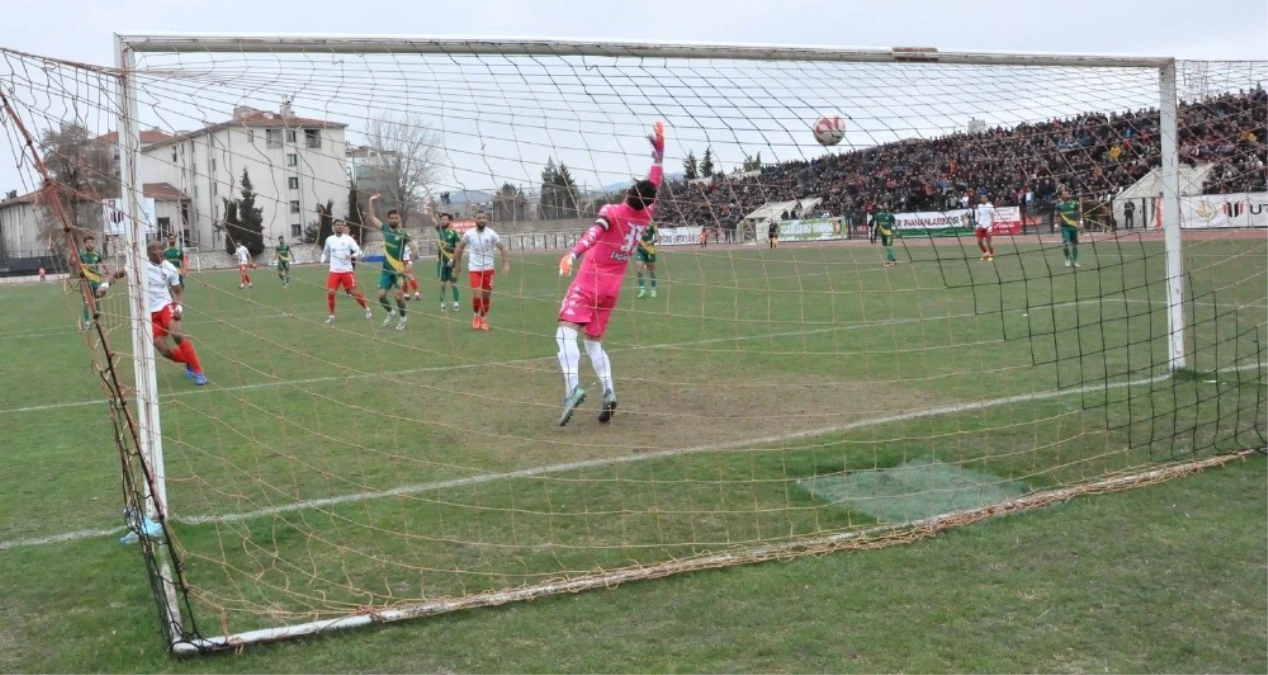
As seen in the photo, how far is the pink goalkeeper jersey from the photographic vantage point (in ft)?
23.3

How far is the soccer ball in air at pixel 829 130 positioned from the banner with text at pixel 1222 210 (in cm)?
345

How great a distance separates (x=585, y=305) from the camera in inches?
309

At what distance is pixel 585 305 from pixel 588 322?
0.47 feet

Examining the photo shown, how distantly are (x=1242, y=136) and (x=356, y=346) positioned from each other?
10745 mm

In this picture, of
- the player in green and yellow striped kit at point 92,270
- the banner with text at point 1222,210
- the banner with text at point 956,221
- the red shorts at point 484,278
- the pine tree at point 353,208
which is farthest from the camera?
the red shorts at point 484,278

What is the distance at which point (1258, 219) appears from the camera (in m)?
17.1

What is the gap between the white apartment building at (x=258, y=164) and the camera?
5039 millimetres

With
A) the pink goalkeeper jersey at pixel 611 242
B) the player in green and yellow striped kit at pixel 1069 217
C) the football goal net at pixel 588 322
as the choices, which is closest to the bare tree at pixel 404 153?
the football goal net at pixel 588 322

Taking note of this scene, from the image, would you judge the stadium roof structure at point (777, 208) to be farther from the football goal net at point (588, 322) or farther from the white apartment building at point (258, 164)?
the white apartment building at point (258, 164)

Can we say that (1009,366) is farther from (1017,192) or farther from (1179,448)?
(1179,448)

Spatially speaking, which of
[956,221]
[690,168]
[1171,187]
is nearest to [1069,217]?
[956,221]

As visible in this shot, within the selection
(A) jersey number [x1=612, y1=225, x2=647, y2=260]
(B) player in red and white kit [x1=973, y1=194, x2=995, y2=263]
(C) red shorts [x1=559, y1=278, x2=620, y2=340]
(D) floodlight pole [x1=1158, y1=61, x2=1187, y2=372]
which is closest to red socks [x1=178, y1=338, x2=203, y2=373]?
(C) red shorts [x1=559, y1=278, x2=620, y2=340]

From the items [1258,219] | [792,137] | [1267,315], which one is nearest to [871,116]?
[792,137]

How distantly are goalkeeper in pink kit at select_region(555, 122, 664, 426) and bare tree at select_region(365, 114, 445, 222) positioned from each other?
5.56 feet
